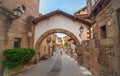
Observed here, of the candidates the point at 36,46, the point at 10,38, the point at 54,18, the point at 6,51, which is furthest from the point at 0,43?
the point at 54,18

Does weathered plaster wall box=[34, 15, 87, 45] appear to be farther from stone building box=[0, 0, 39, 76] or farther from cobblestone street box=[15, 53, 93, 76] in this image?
cobblestone street box=[15, 53, 93, 76]

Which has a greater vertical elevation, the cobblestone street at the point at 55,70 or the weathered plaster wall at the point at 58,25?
the weathered plaster wall at the point at 58,25

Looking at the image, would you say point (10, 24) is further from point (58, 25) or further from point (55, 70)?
point (58, 25)

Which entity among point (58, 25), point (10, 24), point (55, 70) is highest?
point (58, 25)

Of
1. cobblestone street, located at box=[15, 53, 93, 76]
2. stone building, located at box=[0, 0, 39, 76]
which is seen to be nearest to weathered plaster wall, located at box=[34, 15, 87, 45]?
stone building, located at box=[0, 0, 39, 76]

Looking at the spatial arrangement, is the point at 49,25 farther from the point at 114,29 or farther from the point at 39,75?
the point at 114,29

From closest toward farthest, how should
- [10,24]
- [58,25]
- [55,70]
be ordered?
[10,24], [55,70], [58,25]

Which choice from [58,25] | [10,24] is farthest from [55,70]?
[58,25]

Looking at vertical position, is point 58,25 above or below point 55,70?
above

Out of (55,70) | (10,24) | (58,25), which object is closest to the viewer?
(10,24)

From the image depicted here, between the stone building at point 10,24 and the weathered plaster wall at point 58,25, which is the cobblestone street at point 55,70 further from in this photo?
the weathered plaster wall at point 58,25

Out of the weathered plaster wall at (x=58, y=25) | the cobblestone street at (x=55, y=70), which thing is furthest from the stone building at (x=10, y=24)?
the weathered plaster wall at (x=58, y=25)

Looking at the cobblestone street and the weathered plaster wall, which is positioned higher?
the weathered plaster wall

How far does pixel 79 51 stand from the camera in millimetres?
11891
